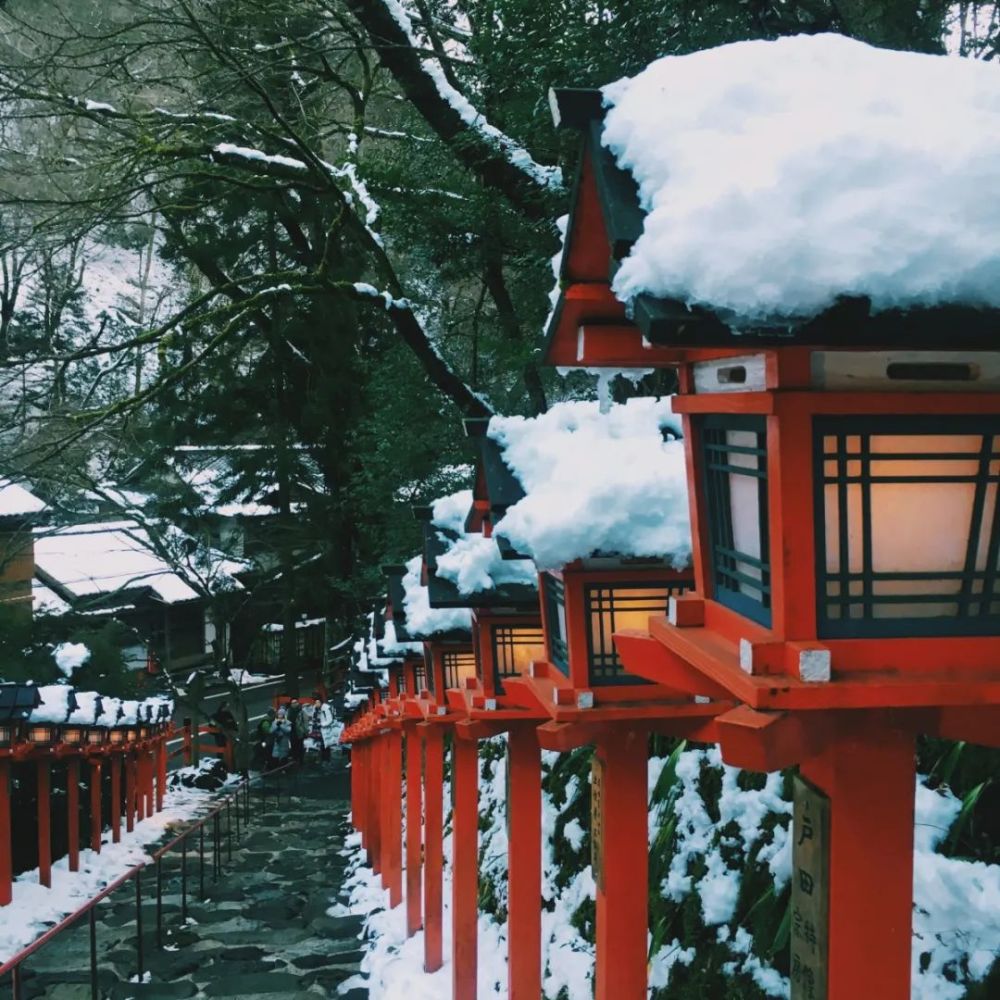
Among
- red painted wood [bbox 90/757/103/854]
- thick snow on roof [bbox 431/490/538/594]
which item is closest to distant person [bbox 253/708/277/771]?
red painted wood [bbox 90/757/103/854]

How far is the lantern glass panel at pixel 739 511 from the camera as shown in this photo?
309cm

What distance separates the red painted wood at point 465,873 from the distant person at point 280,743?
21.5 metres

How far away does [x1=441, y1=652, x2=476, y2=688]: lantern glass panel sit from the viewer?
34.0 ft

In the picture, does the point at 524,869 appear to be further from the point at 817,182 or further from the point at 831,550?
the point at 817,182

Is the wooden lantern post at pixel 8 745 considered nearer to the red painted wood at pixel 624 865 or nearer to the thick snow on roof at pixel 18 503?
the thick snow on roof at pixel 18 503

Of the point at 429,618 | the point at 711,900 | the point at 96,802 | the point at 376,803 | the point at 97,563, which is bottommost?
the point at 376,803

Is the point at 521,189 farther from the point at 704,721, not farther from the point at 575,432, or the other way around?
the point at 704,721

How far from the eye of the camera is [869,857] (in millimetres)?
3195

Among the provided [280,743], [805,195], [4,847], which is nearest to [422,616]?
[805,195]

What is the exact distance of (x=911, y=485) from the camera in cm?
290

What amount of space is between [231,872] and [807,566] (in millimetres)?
16383

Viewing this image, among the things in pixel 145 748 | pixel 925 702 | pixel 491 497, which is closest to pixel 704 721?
pixel 491 497

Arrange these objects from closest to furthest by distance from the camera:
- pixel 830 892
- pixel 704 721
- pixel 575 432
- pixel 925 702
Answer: pixel 925 702, pixel 830 892, pixel 704 721, pixel 575 432

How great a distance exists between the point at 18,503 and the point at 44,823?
44.6 ft
